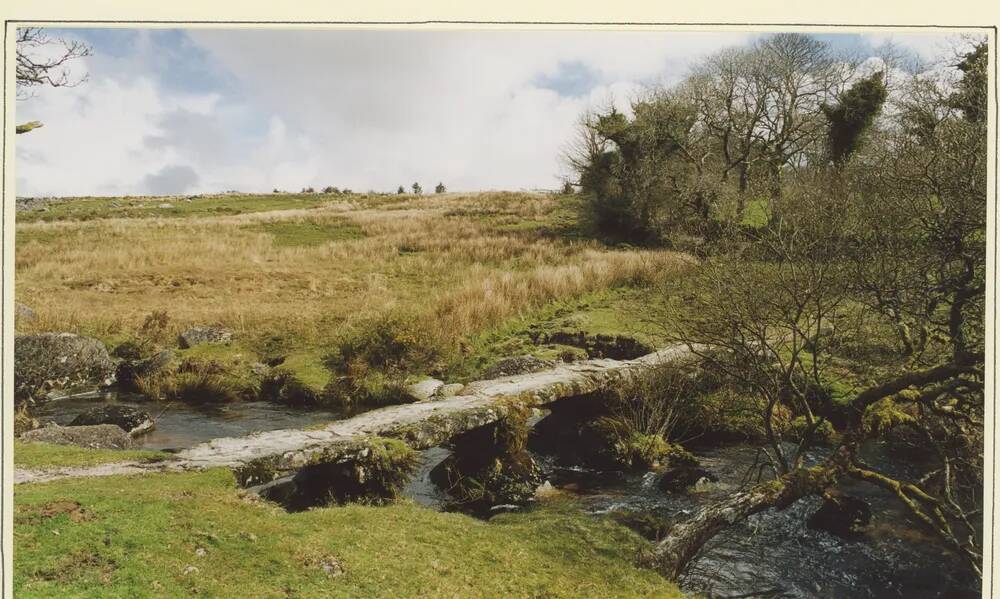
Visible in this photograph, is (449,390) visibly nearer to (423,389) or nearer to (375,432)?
(423,389)

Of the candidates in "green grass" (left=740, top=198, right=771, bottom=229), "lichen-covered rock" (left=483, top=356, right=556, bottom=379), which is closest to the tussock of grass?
"lichen-covered rock" (left=483, top=356, right=556, bottom=379)

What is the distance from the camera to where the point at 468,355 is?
1614 centimetres

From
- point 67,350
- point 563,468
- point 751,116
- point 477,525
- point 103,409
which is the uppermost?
point 751,116

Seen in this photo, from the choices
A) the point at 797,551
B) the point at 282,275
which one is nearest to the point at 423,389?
the point at 797,551

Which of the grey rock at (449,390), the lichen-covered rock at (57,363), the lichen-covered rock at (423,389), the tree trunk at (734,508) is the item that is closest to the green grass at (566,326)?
the lichen-covered rock at (423,389)

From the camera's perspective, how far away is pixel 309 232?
32781 millimetres

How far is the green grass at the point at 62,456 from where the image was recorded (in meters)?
6.86

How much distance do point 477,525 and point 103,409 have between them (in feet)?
27.5

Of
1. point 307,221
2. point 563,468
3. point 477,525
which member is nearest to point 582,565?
point 477,525

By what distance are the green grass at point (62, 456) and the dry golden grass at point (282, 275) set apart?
907 cm

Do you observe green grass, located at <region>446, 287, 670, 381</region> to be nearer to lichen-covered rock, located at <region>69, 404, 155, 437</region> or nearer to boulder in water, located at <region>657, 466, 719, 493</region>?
boulder in water, located at <region>657, 466, 719, 493</region>

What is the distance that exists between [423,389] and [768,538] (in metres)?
7.81

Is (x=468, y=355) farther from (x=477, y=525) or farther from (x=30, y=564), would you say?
(x=30, y=564)

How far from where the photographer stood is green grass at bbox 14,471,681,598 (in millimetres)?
4691
